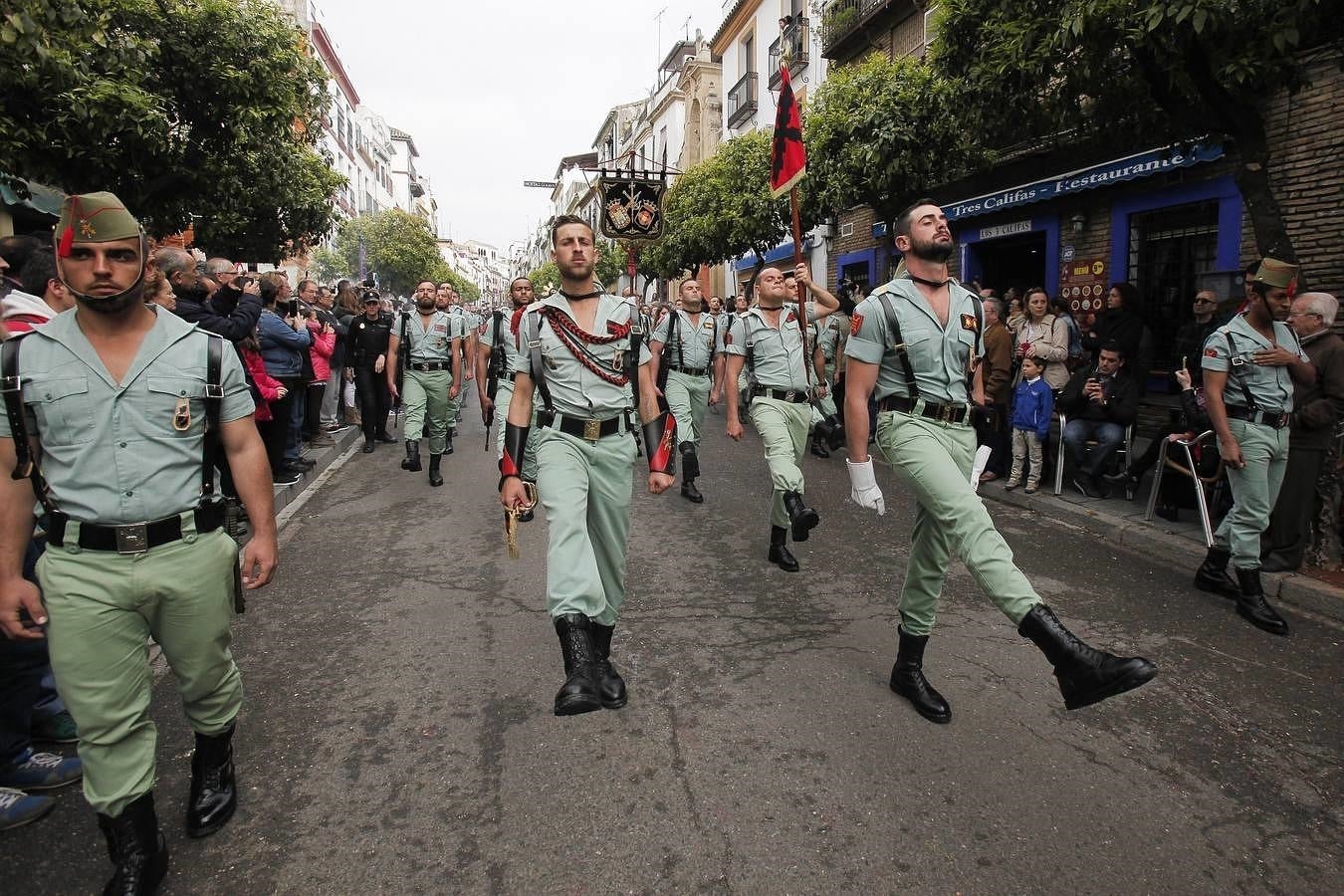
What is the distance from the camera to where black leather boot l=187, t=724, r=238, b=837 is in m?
2.66

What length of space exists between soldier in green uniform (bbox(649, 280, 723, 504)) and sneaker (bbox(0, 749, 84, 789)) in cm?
534

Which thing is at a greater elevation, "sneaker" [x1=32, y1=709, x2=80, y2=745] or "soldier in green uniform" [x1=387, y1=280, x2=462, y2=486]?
"soldier in green uniform" [x1=387, y1=280, x2=462, y2=486]

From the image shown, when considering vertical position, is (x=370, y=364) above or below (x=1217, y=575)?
above

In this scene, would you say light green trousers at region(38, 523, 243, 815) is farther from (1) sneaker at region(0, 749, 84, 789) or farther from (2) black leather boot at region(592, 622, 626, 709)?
(2) black leather boot at region(592, 622, 626, 709)

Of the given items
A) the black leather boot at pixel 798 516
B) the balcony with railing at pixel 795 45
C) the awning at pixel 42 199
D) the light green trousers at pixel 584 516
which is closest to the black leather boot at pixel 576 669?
the light green trousers at pixel 584 516

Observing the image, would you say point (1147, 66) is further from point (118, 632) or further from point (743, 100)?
point (743, 100)

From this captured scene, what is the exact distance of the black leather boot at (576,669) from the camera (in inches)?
111

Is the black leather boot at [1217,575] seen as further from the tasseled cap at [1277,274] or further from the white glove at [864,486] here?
the white glove at [864,486]

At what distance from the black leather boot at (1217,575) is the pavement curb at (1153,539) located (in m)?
0.32

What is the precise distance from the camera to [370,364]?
427 inches

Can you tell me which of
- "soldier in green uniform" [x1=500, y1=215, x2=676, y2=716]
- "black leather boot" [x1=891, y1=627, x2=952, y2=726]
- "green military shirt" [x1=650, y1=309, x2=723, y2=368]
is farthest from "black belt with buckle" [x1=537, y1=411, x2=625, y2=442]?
"green military shirt" [x1=650, y1=309, x2=723, y2=368]

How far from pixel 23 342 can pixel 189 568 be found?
2.40ft

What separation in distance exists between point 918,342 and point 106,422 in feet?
9.42

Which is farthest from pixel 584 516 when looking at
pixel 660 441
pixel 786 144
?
pixel 786 144
